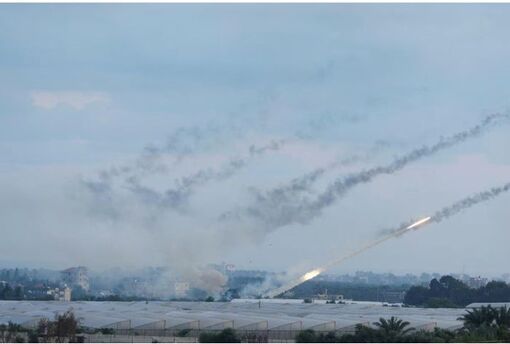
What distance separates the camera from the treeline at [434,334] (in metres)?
33.0

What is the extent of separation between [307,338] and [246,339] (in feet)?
8.60

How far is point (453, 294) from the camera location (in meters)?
99.4


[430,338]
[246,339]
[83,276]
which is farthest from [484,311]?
[83,276]

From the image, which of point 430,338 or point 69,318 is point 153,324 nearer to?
point 69,318

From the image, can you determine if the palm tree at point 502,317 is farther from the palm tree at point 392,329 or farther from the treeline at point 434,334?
the palm tree at point 392,329

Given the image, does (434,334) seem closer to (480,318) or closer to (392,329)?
(392,329)

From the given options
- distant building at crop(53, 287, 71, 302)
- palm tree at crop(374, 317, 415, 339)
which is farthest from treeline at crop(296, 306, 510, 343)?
distant building at crop(53, 287, 71, 302)

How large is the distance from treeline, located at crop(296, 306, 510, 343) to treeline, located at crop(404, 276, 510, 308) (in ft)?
160

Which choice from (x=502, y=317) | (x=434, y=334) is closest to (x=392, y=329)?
(x=434, y=334)

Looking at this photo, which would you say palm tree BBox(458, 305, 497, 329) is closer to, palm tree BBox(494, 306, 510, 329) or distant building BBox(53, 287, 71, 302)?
palm tree BBox(494, 306, 510, 329)

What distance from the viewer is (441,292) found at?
10169cm

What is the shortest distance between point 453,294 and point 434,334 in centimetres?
6397

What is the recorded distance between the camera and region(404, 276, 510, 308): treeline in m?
93.8

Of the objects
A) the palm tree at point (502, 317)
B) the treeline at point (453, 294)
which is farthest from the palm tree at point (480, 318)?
the treeline at point (453, 294)
